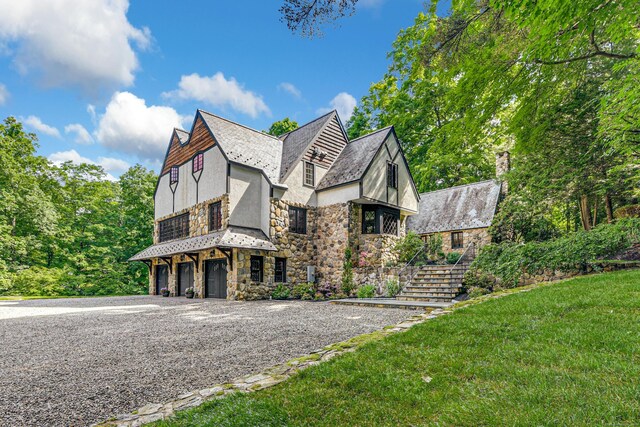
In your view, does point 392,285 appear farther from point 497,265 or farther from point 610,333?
point 610,333

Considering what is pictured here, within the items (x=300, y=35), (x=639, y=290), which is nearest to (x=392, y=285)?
(x=639, y=290)

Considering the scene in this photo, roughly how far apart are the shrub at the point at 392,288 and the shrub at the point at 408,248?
2.51 metres

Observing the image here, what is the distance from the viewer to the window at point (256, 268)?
14.6 metres

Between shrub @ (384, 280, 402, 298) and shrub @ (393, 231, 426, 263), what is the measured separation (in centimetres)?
251

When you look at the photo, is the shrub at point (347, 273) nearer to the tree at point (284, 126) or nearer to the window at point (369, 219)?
the window at point (369, 219)

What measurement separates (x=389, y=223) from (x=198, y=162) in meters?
10.3

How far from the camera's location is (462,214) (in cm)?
1989

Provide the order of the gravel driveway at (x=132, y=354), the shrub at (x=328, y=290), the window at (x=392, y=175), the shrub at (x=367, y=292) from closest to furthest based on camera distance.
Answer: the gravel driveway at (x=132, y=354) < the shrub at (x=367, y=292) < the shrub at (x=328, y=290) < the window at (x=392, y=175)

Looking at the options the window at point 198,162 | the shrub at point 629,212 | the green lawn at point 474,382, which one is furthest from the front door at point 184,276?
the shrub at point 629,212

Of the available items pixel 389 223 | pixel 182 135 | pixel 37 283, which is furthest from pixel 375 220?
pixel 37 283

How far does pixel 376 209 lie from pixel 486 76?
33.3 feet

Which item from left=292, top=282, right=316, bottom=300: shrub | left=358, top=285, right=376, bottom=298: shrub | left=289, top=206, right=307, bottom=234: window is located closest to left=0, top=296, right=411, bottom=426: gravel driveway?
left=358, top=285, right=376, bottom=298: shrub

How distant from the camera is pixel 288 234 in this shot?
50.6 ft

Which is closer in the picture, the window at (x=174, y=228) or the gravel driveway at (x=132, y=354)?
the gravel driveway at (x=132, y=354)
